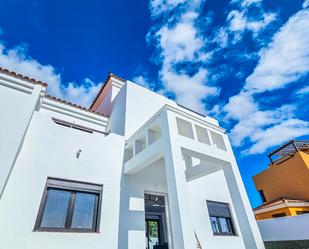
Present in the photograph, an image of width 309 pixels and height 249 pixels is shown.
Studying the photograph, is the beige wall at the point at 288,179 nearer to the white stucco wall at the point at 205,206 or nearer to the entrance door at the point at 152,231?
the white stucco wall at the point at 205,206

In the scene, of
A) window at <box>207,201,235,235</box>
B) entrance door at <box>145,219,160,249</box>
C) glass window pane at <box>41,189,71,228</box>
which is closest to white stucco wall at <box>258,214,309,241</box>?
window at <box>207,201,235,235</box>

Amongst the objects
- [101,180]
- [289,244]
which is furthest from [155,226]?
[101,180]

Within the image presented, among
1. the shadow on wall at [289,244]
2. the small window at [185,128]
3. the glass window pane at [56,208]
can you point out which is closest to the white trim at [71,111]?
the glass window pane at [56,208]

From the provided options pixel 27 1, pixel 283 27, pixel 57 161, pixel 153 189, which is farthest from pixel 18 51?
pixel 283 27

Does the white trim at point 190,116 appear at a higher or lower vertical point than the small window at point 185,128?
higher

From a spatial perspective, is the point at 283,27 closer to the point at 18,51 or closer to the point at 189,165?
the point at 189,165

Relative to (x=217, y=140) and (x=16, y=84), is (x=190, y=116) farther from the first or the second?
(x=16, y=84)

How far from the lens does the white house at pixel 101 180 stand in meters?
4.17

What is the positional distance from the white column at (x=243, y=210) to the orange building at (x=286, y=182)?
1280 cm

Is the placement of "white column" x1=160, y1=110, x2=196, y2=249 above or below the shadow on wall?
above

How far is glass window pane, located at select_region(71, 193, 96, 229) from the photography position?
16.4 feet

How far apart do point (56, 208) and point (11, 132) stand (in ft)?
7.88

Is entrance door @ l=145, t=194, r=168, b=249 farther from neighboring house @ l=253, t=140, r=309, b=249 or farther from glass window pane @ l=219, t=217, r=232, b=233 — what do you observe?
neighboring house @ l=253, t=140, r=309, b=249

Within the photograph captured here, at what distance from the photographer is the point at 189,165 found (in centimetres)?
787
